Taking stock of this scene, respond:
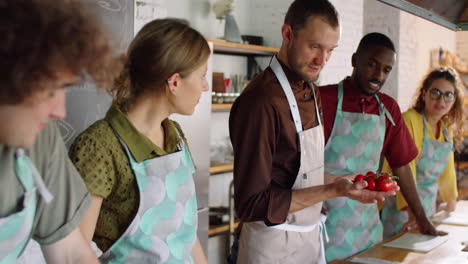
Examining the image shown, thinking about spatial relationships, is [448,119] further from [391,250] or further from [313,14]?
[313,14]

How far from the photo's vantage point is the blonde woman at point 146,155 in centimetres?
158

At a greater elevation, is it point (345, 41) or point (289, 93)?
point (345, 41)

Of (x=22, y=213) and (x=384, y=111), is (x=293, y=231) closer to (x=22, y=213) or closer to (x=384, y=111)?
(x=384, y=111)

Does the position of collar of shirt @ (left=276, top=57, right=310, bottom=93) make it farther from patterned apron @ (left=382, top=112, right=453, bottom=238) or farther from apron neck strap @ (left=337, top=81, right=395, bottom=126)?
patterned apron @ (left=382, top=112, right=453, bottom=238)

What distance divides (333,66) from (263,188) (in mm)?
3114

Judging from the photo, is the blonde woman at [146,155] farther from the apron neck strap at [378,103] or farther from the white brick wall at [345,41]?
the white brick wall at [345,41]

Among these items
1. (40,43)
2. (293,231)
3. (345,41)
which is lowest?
(293,231)

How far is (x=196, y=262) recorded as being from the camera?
1850 mm

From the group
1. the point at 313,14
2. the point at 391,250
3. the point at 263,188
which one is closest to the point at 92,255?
the point at 263,188

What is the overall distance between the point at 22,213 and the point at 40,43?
48cm

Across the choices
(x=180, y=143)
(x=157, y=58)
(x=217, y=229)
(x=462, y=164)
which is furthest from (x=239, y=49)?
(x=462, y=164)

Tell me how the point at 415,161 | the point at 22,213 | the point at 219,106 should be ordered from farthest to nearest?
the point at 219,106 < the point at 415,161 < the point at 22,213

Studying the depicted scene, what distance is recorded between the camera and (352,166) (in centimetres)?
298

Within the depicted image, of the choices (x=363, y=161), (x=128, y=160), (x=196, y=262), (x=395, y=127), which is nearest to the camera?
(x=128, y=160)
